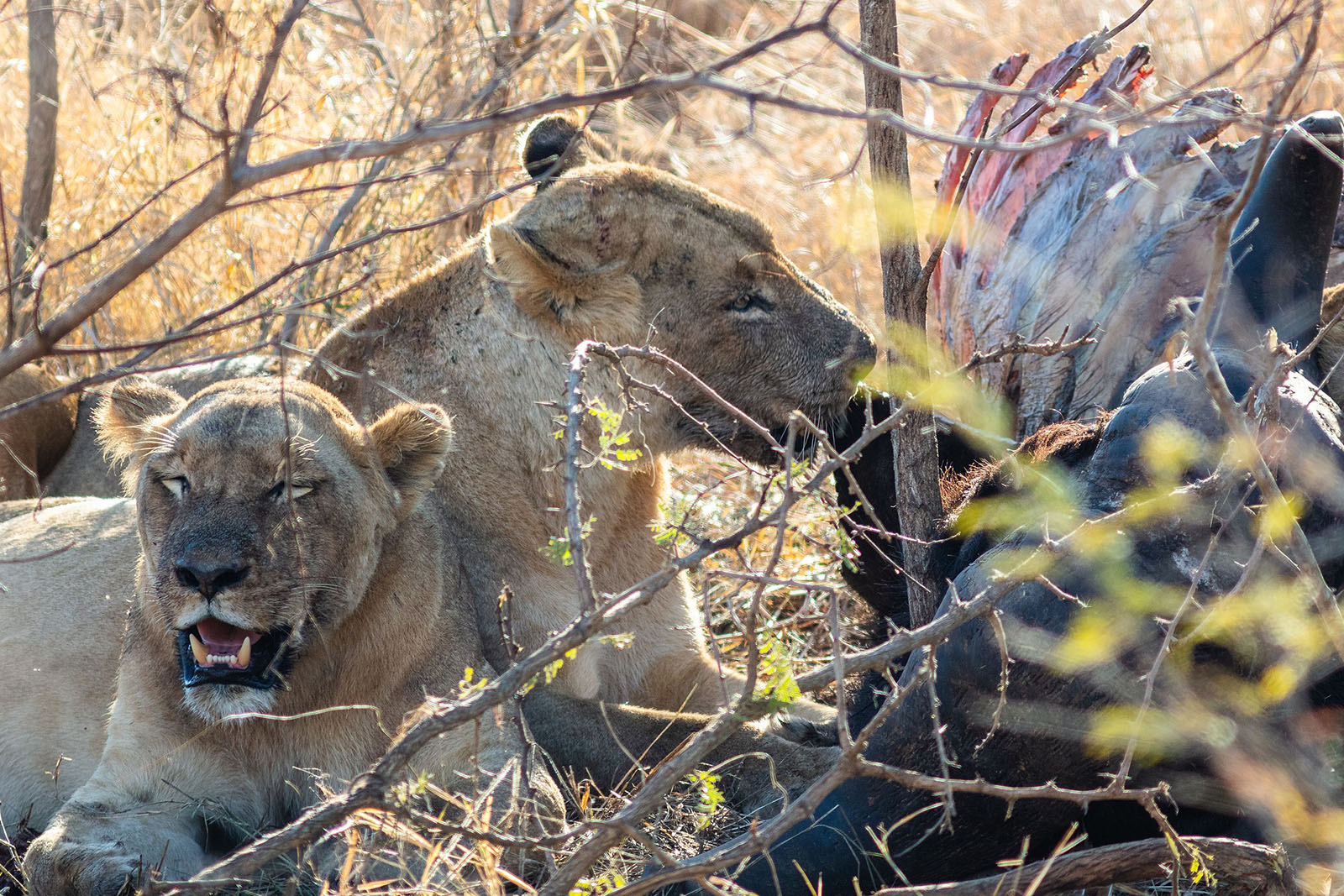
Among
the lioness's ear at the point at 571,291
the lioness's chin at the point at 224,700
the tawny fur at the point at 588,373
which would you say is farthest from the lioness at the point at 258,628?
the lioness's ear at the point at 571,291

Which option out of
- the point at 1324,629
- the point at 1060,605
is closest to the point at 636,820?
the point at 1060,605

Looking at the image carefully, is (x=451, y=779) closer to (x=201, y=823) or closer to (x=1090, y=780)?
(x=201, y=823)

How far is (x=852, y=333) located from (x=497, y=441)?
3.53 feet

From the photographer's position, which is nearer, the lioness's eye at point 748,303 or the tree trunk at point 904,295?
the tree trunk at point 904,295

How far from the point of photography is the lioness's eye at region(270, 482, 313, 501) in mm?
3111

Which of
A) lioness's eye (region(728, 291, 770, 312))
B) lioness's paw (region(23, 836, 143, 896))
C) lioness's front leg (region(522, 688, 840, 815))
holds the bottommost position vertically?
lioness's front leg (region(522, 688, 840, 815))

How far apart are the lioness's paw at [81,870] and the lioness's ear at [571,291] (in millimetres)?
1730

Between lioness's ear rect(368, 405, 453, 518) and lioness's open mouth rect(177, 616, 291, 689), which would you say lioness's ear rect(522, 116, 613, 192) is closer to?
lioness's ear rect(368, 405, 453, 518)

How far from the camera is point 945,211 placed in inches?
195

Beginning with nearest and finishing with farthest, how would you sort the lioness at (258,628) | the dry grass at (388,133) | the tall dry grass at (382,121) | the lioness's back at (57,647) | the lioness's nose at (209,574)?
1. the lioness's nose at (209,574)
2. the lioness at (258,628)
3. the lioness's back at (57,647)
4. the dry grass at (388,133)
5. the tall dry grass at (382,121)

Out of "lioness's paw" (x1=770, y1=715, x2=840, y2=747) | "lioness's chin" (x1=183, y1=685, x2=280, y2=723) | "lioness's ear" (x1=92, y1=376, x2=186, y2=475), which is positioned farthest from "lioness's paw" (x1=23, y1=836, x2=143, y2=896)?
"lioness's paw" (x1=770, y1=715, x2=840, y2=747)

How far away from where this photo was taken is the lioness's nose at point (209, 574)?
2895mm

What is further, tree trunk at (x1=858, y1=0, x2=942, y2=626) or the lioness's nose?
tree trunk at (x1=858, y1=0, x2=942, y2=626)

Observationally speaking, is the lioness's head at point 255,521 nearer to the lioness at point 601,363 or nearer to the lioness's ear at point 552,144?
the lioness at point 601,363
